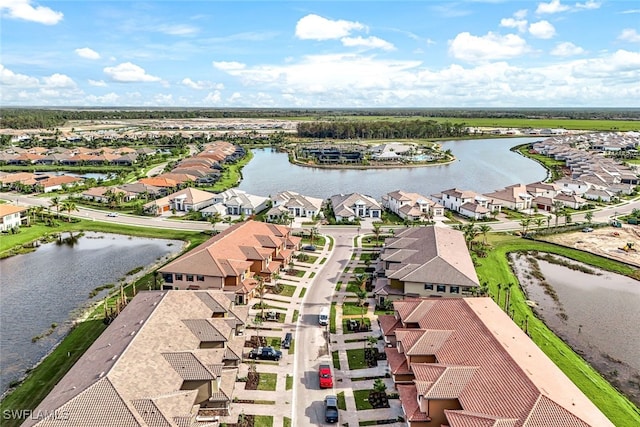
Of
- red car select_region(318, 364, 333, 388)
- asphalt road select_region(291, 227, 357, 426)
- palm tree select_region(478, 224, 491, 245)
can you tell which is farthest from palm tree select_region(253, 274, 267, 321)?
palm tree select_region(478, 224, 491, 245)

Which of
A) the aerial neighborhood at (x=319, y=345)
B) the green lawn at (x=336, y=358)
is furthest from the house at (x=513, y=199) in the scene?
the green lawn at (x=336, y=358)

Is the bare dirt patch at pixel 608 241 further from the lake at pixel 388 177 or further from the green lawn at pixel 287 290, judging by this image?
the green lawn at pixel 287 290

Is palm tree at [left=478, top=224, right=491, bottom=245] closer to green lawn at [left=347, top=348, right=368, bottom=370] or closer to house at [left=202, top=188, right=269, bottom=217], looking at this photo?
green lawn at [left=347, top=348, right=368, bottom=370]

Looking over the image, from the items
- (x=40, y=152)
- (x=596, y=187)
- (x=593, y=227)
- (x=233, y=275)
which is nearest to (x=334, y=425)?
(x=233, y=275)

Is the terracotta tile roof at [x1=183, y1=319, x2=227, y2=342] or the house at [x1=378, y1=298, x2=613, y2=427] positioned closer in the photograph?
the house at [x1=378, y1=298, x2=613, y2=427]

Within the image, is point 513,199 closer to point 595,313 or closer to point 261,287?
point 595,313

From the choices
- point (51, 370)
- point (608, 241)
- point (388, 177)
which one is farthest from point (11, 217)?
point (388, 177)

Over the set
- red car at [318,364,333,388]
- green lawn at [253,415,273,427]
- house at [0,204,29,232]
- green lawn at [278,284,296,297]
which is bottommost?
green lawn at [278,284,296,297]
